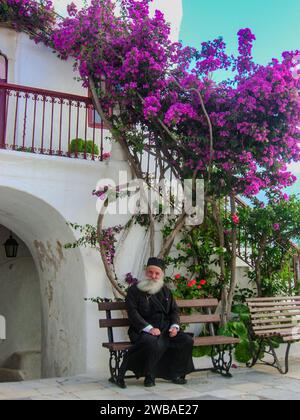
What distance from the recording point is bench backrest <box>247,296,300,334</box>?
6508 millimetres

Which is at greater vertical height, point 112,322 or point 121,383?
point 112,322

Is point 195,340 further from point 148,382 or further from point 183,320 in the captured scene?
point 148,382

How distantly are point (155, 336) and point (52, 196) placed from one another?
2.53 meters

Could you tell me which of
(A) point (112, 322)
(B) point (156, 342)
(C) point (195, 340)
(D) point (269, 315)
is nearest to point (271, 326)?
(D) point (269, 315)

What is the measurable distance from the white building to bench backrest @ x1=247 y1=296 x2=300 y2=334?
6.08ft

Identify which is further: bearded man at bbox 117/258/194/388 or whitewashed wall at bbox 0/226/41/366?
whitewashed wall at bbox 0/226/41/366

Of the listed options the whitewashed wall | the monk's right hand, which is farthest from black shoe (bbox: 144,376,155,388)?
the whitewashed wall

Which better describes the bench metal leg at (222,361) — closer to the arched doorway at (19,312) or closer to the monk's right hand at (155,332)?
the monk's right hand at (155,332)

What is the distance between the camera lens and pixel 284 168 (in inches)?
272

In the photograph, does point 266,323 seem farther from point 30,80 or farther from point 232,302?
point 30,80

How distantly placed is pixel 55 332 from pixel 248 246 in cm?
342

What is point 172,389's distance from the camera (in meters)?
5.39

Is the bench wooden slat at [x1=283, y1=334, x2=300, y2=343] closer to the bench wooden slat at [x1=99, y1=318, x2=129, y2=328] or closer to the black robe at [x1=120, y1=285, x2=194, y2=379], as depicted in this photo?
the black robe at [x1=120, y1=285, x2=194, y2=379]
